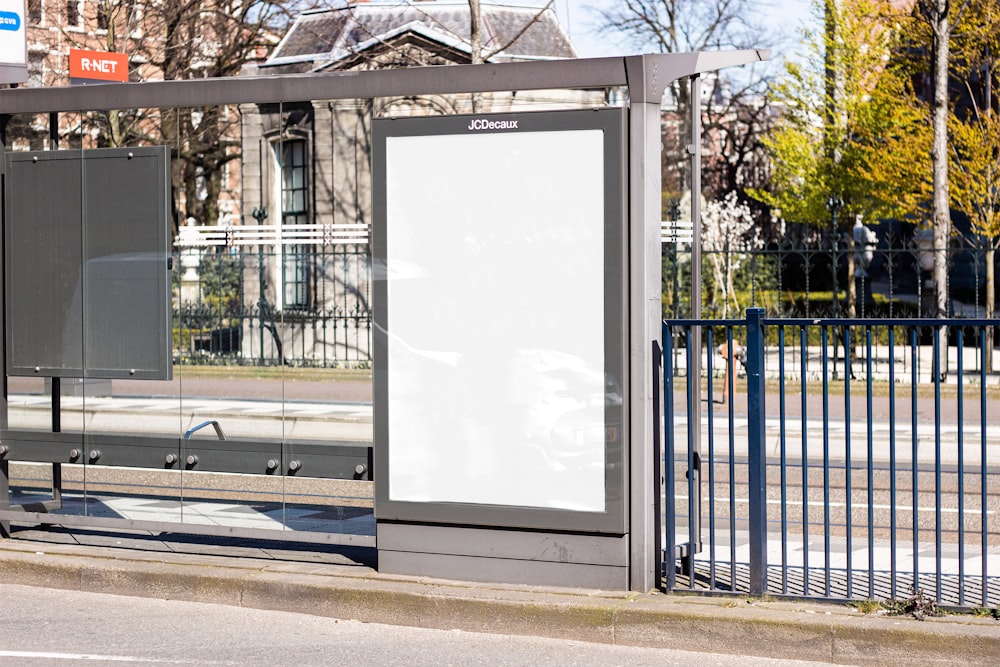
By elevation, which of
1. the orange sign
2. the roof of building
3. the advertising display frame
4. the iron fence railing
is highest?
the roof of building

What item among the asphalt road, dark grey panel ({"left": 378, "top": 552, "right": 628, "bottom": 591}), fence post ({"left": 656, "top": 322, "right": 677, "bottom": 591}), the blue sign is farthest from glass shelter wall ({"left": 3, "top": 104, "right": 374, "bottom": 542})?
fence post ({"left": 656, "top": 322, "right": 677, "bottom": 591})

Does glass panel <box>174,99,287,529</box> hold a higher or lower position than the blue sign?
lower

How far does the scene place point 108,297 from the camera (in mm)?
7207

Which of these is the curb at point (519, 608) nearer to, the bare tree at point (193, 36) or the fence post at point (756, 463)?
the fence post at point (756, 463)

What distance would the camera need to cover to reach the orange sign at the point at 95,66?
306 inches

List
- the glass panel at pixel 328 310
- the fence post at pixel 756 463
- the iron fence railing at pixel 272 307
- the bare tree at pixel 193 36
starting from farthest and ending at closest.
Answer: the bare tree at pixel 193 36 → the iron fence railing at pixel 272 307 → the glass panel at pixel 328 310 → the fence post at pixel 756 463

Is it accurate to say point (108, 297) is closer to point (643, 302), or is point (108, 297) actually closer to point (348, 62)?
point (643, 302)

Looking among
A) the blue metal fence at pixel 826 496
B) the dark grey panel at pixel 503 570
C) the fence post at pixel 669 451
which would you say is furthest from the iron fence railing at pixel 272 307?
the blue metal fence at pixel 826 496

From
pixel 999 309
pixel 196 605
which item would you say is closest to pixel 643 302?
pixel 196 605

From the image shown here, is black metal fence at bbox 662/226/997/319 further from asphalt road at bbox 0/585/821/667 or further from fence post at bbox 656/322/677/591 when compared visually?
asphalt road at bbox 0/585/821/667

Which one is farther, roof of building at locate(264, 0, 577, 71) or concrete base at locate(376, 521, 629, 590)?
roof of building at locate(264, 0, 577, 71)

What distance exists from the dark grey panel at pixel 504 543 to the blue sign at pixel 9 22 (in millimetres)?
4354

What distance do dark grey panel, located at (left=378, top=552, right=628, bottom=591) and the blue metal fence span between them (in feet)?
1.06

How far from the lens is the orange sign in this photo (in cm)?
778
